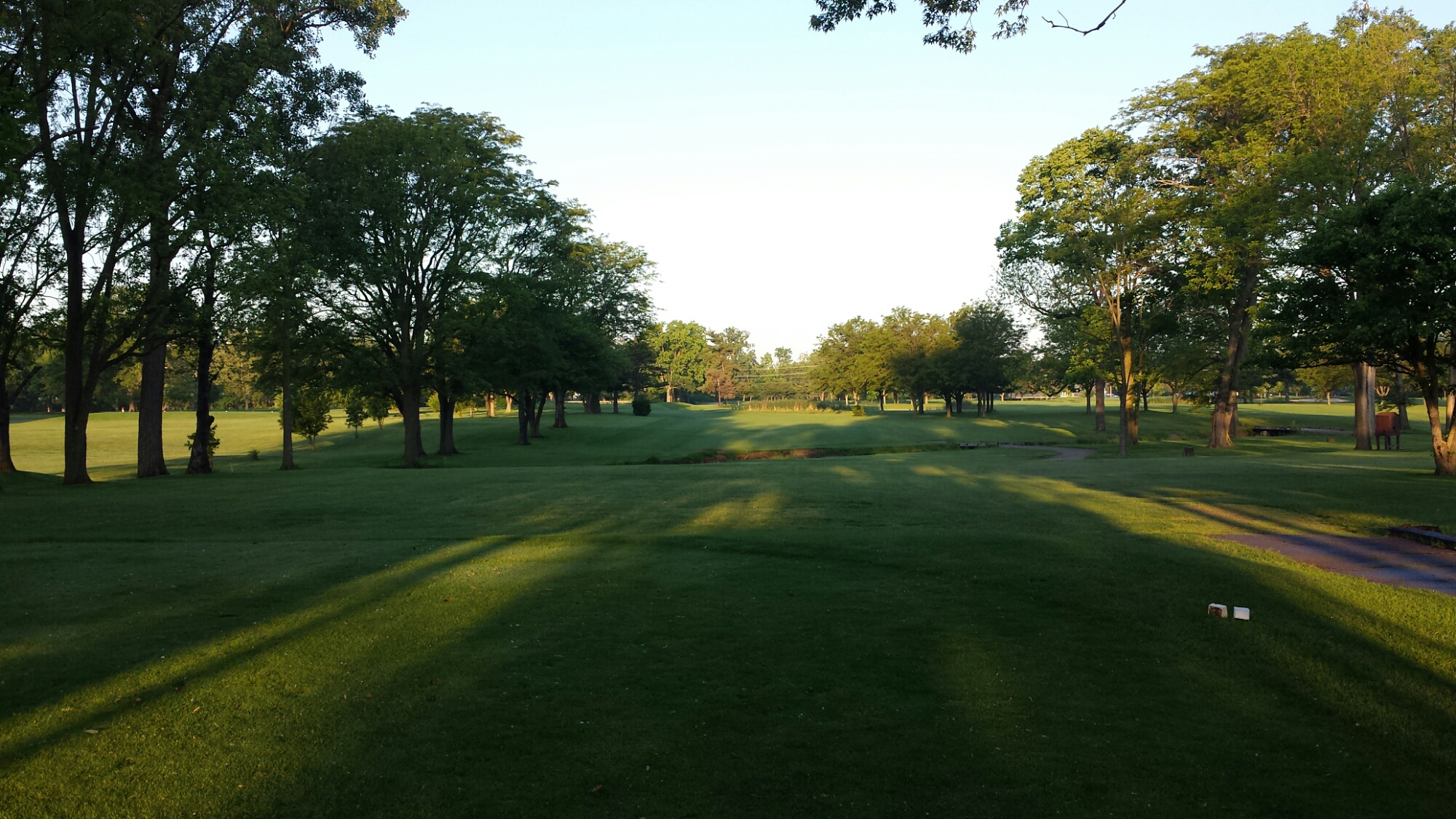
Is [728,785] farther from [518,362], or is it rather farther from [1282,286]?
[518,362]

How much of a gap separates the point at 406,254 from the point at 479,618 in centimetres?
3176

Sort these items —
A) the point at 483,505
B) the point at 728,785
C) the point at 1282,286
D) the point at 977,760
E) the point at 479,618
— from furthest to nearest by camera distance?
the point at 1282,286
the point at 483,505
the point at 479,618
the point at 977,760
the point at 728,785

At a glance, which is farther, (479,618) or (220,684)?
(479,618)

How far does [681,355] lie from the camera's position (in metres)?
156

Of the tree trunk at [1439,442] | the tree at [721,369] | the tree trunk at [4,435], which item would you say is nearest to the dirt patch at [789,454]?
the tree trunk at [4,435]

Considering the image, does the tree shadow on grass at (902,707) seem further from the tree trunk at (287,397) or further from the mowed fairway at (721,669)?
the tree trunk at (287,397)

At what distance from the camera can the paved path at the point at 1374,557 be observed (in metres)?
10.3

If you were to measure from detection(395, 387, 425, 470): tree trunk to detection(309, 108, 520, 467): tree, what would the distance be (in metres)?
0.05

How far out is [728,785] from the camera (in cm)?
515

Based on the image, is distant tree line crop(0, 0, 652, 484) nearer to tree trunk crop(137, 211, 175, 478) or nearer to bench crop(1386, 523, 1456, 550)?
tree trunk crop(137, 211, 175, 478)

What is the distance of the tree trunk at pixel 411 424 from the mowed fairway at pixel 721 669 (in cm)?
2296

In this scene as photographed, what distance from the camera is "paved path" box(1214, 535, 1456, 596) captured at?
10.3 m

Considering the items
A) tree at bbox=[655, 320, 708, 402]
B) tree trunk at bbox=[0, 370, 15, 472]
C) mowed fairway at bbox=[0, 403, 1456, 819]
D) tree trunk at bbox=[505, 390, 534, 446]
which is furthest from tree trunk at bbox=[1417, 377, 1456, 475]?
tree at bbox=[655, 320, 708, 402]

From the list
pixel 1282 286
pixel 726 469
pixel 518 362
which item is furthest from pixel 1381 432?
pixel 518 362
